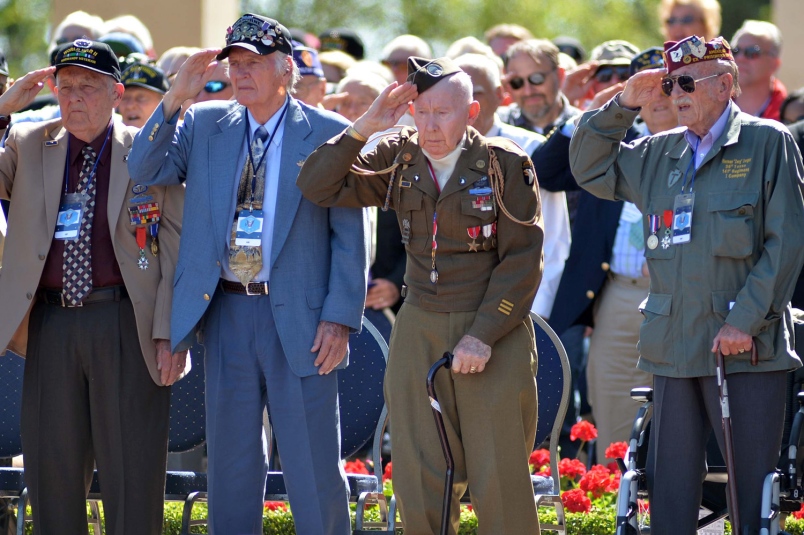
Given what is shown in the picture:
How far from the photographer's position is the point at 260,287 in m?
5.23

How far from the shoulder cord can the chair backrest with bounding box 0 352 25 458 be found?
275 centimetres

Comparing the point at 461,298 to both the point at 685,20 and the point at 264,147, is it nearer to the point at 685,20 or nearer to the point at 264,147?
the point at 264,147

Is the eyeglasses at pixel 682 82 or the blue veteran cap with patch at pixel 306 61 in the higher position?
the blue veteran cap with patch at pixel 306 61

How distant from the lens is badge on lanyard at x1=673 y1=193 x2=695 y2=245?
5012mm

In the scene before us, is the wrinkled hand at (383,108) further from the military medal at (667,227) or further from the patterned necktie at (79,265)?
the patterned necktie at (79,265)

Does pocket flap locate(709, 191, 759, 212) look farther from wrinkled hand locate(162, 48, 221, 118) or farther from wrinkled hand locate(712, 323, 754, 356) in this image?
wrinkled hand locate(162, 48, 221, 118)

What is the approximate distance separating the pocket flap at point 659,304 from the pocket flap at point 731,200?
38cm

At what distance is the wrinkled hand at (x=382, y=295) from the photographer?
775cm

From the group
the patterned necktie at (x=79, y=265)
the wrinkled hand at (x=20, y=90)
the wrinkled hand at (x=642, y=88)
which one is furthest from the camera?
the wrinkled hand at (x=20, y=90)

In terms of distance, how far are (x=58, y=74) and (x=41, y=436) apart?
1.52m

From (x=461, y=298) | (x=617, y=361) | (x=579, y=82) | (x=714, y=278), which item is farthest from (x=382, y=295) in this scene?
(x=714, y=278)

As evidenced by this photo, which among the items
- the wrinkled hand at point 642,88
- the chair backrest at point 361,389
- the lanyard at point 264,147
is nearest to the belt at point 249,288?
the lanyard at point 264,147

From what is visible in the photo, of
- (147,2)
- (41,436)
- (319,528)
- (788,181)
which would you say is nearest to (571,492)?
(319,528)

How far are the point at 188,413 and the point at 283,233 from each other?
144 cm
